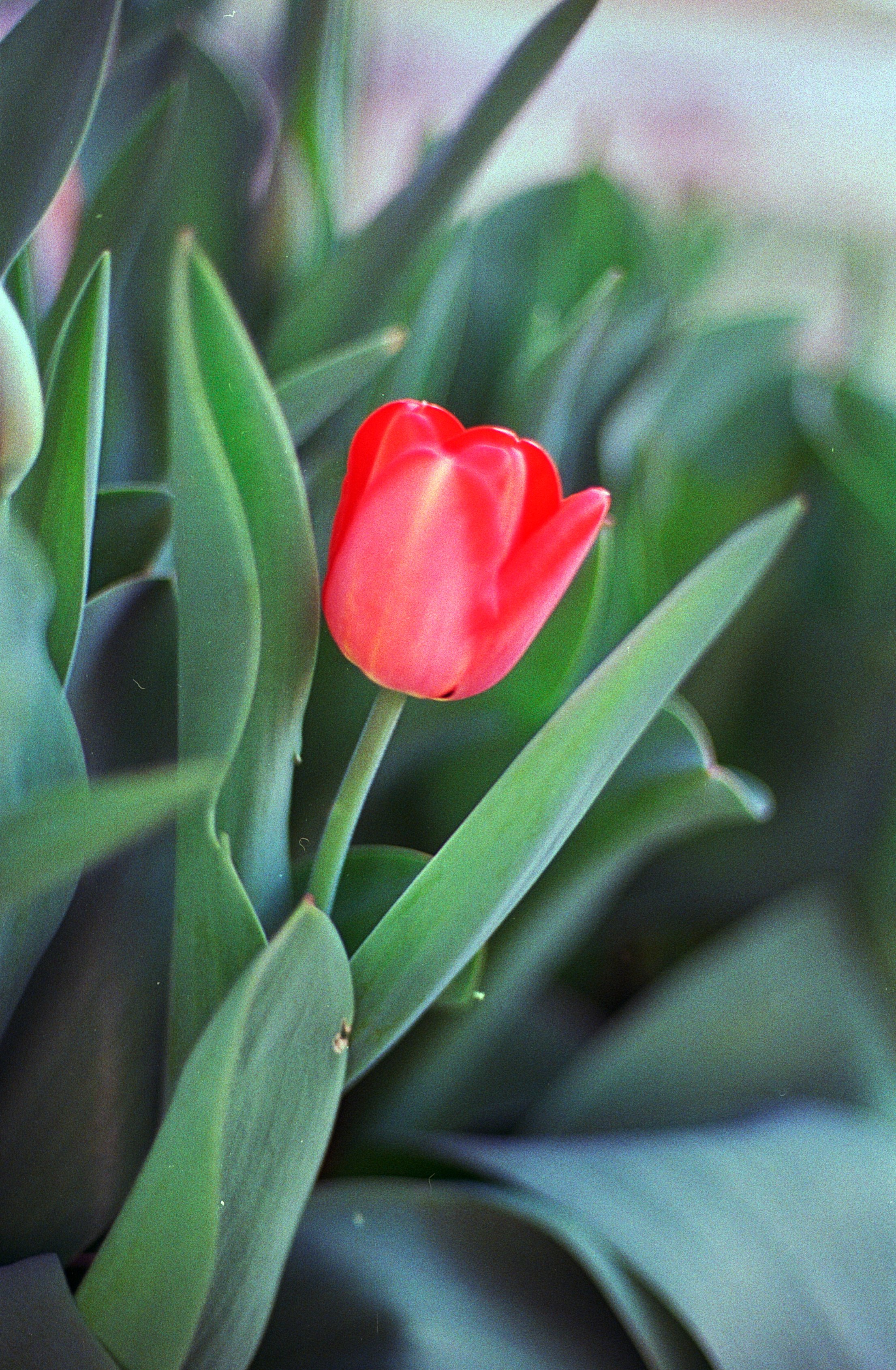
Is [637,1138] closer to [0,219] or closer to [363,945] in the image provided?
[363,945]

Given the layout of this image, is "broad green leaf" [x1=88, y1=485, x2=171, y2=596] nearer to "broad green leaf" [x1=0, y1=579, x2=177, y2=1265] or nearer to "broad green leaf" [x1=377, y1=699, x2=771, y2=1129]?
"broad green leaf" [x1=0, y1=579, x2=177, y2=1265]

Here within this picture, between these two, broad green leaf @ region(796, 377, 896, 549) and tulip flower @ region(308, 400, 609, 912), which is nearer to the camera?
tulip flower @ region(308, 400, 609, 912)

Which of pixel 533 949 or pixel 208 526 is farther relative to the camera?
pixel 533 949

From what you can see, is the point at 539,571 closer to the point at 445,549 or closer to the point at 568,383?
the point at 445,549

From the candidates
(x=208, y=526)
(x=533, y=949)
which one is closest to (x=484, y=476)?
(x=208, y=526)

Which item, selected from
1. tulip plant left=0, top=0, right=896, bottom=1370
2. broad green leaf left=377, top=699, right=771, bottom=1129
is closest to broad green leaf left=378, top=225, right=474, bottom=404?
tulip plant left=0, top=0, right=896, bottom=1370
